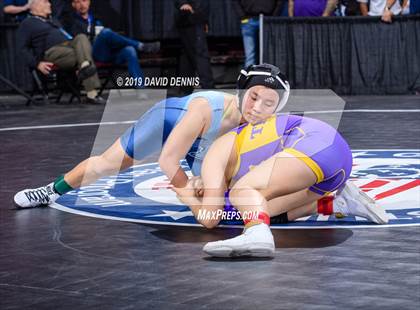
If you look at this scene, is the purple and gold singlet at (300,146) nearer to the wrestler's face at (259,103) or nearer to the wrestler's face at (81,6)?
the wrestler's face at (259,103)

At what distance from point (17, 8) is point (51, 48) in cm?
115

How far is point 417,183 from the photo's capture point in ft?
20.4

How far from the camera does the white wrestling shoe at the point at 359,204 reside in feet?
16.5

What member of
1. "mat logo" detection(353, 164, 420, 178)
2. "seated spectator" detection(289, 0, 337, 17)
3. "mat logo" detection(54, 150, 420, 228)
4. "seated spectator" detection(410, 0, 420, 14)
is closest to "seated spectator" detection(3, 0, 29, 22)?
"seated spectator" detection(289, 0, 337, 17)

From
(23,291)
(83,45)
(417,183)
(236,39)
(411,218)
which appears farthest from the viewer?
(236,39)

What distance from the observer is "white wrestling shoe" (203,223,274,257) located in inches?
170

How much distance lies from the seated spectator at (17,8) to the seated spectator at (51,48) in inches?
24.5

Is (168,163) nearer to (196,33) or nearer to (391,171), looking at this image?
(391,171)

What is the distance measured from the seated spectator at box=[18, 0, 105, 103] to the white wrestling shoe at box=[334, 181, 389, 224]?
307 inches

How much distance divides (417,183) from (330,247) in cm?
180

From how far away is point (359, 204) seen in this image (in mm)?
5055

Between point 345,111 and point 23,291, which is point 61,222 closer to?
point 23,291

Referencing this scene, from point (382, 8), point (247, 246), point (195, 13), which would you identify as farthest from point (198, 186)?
point (382, 8)

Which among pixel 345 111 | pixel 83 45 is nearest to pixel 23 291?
pixel 345 111
